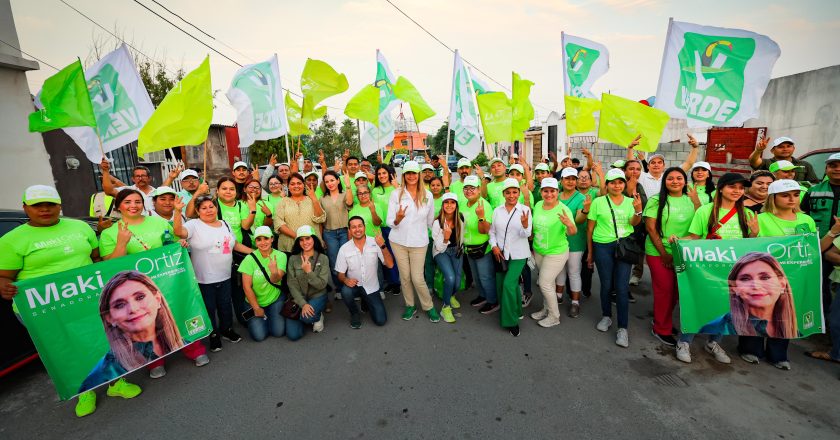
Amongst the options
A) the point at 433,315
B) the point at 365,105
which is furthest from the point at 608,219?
the point at 365,105

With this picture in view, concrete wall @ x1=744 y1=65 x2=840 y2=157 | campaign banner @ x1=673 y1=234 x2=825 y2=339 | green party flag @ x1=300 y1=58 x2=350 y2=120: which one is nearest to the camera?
campaign banner @ x1=673 y1=234 x2=825 y2=339

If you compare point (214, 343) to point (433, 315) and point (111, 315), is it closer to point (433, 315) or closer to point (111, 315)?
point (111, 315)

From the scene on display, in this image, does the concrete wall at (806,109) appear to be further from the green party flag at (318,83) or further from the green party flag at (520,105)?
the green party flag at (318,83)

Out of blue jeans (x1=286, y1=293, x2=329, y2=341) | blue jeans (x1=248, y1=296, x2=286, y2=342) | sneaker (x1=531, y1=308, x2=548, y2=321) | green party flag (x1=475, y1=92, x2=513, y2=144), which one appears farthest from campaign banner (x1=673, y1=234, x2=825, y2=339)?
blue jeans (x1=248, y1=296, x2=286, y2=342)

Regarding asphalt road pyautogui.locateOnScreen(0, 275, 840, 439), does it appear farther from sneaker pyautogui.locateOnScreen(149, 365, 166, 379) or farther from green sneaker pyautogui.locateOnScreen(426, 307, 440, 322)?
green sneaker pyautogui.locateOnScreen(426, 307, 440, 322)

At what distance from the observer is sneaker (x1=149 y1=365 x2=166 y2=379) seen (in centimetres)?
378

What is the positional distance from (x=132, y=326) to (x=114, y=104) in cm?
302

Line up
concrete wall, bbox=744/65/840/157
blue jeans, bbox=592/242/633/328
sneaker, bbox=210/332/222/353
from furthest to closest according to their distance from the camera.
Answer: concrete wall, bbox=744/65/840/157, sneaker, bbox=210/332/222/353, blue jeans, bbox=592/242/633/328

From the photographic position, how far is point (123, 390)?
3.49m

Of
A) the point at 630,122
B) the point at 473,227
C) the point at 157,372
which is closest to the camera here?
the point at 157,372

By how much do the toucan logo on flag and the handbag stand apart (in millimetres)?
2298

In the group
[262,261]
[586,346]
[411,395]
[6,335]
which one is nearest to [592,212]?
[586,346]

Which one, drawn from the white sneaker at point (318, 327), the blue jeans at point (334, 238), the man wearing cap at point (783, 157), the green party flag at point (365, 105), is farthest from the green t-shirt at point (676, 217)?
the green party flag at point (365, 105)

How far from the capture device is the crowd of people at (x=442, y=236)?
11.7 ft
